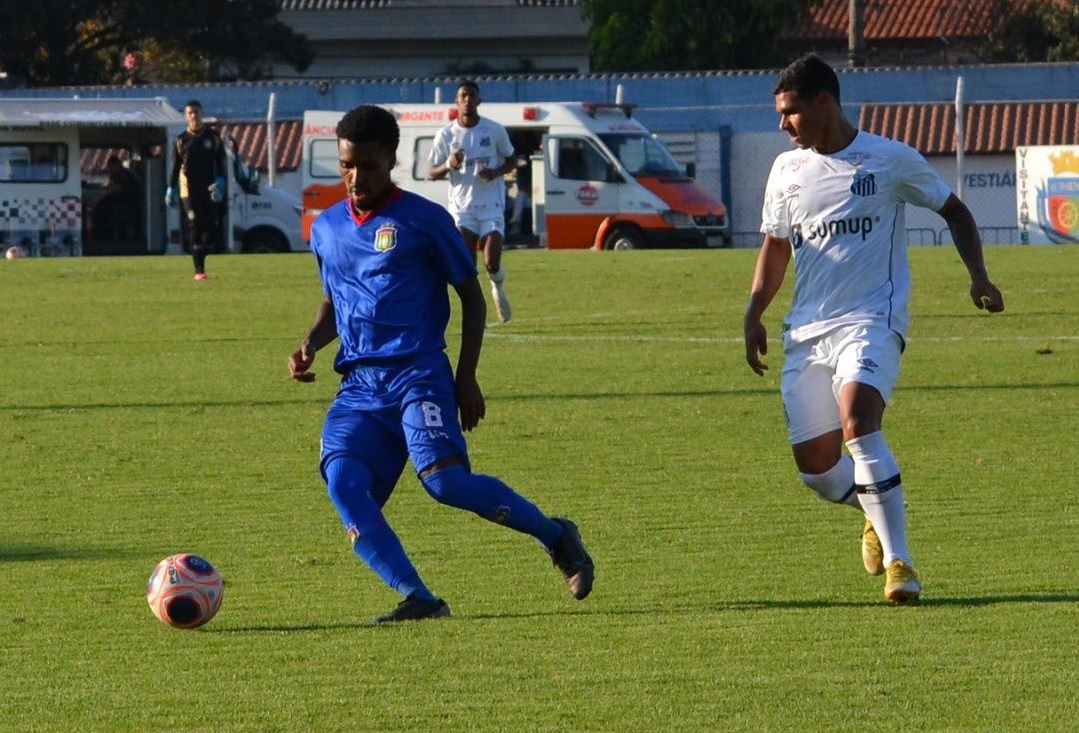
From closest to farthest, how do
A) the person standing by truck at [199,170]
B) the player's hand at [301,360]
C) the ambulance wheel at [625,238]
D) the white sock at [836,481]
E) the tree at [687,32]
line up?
the player's hand at [301,360] < the white sock at [836,481] < the person standing by truck at [199,170] < the ambulance wheel at [625,238] < the tree at [687,32]

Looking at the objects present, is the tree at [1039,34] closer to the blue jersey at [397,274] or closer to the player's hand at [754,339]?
the player's hand at [754,339]

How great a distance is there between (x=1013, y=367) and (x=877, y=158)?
282 inches

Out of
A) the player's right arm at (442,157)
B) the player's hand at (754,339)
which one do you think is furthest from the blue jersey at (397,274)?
the player's right arm at (442,157)

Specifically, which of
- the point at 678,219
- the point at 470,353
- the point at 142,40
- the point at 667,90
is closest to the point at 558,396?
the point at 470,353

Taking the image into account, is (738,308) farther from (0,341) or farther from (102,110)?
(102,110)

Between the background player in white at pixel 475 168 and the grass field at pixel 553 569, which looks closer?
the grass field at pixel 553 569

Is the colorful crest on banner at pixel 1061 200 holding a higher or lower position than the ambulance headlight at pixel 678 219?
higher

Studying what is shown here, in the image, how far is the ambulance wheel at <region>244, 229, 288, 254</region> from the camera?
34531mm

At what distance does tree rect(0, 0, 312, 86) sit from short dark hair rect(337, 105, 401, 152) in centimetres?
4956

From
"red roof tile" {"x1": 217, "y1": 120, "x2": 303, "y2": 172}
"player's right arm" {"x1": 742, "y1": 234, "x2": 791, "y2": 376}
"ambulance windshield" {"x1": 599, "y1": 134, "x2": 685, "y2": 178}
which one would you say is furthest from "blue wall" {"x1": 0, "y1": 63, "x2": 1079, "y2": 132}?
"player's right arm" {"x1": 742, "y1": 234, "x2": 791, "y2": 376}

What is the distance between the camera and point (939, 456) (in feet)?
31.3

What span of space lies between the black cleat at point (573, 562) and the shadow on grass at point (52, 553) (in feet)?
6.30

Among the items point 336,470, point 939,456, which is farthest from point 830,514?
point 336,470

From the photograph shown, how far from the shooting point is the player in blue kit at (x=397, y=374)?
599 cm
